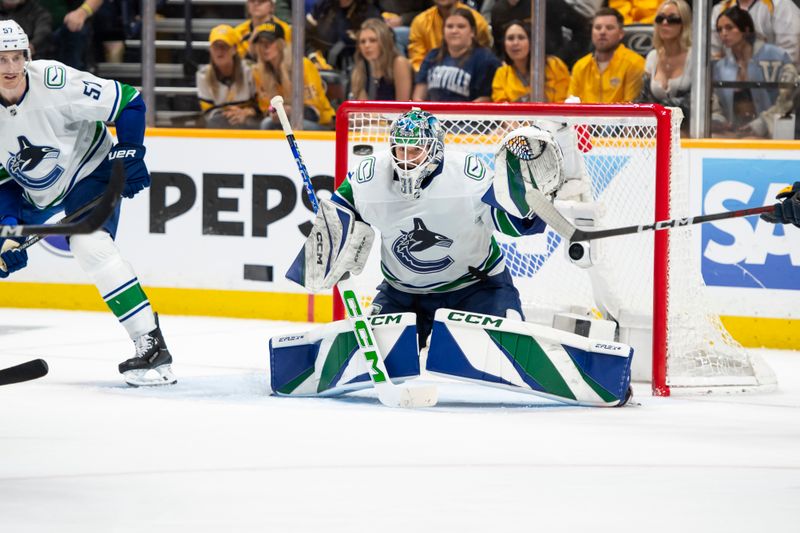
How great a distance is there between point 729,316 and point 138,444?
2.78m

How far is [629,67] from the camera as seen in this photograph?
5.70 m

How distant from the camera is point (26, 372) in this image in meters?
3.41

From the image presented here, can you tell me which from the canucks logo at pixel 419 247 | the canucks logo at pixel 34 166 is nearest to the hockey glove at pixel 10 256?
the canucks logo at pixel 34 166

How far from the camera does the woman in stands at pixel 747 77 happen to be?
5469 millimetres

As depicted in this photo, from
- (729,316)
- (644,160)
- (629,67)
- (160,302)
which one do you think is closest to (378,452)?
(644,160)

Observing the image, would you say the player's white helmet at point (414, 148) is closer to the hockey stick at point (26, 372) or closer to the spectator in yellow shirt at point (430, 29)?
the hockey stick at point (26, 372)

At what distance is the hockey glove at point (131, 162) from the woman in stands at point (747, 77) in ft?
7.74

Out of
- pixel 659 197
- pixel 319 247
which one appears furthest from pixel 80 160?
pixel 659 197

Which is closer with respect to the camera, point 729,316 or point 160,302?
point 729,316

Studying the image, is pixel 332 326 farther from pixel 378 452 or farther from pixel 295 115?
pixel 295 115

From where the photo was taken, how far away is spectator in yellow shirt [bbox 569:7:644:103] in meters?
5.71

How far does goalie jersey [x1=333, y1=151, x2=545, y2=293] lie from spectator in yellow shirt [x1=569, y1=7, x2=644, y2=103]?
1.76 meters

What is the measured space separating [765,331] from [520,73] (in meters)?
1.46

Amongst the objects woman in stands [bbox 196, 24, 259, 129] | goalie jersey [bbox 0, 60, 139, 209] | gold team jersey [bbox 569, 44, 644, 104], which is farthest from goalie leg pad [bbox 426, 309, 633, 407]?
woman in stands [bbox 196, 24, 259, 129]
